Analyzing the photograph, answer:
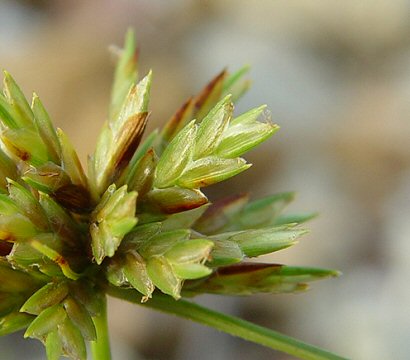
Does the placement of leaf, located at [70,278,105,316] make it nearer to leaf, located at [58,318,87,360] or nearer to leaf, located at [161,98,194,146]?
leaf, located at [58,318,87,360]

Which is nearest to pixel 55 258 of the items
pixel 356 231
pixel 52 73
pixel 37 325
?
pixel 37 325

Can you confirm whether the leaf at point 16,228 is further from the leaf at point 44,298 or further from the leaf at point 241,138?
the leaf at point 241,138

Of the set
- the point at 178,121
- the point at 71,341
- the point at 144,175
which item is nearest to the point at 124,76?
the point at 178,121

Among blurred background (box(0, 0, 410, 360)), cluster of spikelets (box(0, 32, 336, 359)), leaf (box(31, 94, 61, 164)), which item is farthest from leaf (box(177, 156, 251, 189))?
blurred background (box(0, 0, 410, 360))

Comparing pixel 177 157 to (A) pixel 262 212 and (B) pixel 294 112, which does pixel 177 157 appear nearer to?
(A) pixel 262 212

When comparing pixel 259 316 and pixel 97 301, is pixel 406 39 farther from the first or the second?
pixel 97 301

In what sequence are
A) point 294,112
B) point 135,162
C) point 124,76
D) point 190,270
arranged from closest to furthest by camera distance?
point 190,270 → point 135,162 → point 124,76 → point 294,112

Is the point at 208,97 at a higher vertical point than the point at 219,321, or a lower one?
higher
